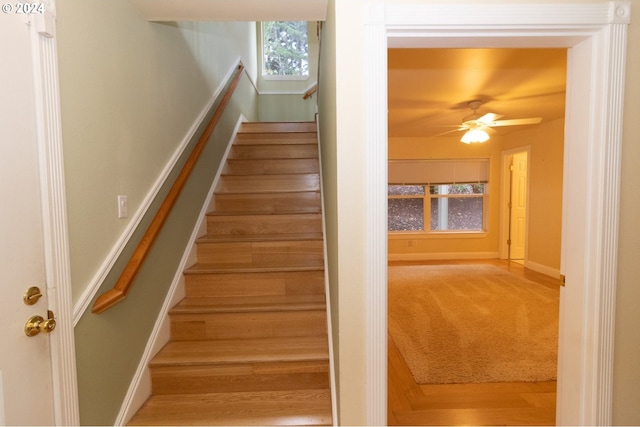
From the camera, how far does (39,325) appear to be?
1.17 m

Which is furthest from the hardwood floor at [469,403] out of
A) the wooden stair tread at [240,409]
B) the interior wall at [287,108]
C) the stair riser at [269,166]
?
the interior wall at [287,108]

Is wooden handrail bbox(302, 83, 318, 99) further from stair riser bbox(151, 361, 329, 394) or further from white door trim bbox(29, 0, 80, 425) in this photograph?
stair riser bbox(151, 361, 329, 394)

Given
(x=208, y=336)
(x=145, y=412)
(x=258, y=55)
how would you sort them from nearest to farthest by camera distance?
(x=145, y=412) → (x=208, y=336) → (x=258, y=55)

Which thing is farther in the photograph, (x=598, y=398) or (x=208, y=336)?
(x=208, y=336)

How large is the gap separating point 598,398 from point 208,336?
208cm

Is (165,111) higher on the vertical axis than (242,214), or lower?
higher

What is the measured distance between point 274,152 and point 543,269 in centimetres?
476

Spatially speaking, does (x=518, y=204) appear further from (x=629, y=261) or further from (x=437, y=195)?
(x=629, y=261)

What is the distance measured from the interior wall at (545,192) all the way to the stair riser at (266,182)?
3.96 meters

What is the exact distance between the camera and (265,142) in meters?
3.93

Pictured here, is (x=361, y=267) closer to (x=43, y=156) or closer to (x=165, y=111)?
(x=43, y=156)

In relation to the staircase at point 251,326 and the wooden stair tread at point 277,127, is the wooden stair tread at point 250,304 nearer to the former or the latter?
the staircase at point 251,326

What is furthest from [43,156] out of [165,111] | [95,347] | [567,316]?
[567,316]

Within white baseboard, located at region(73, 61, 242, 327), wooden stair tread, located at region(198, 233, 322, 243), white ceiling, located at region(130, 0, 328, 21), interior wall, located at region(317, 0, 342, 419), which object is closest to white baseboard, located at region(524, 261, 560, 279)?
wooden stair tread, located at region(198, 233, 322, 243)
